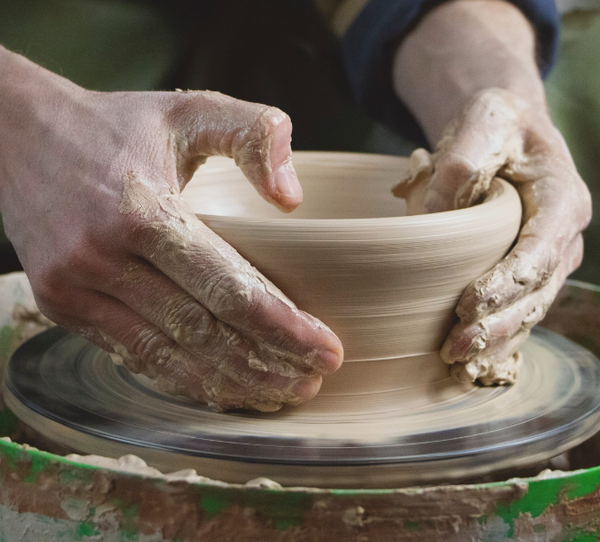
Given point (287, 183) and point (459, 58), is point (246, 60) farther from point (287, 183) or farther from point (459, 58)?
point (287, 183)

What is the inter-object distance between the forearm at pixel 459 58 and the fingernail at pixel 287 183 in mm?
715

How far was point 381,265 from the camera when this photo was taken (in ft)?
2.80

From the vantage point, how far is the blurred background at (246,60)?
68.6 inches

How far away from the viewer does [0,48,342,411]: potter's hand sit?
0.82 meters

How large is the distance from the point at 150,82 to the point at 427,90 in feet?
2.44

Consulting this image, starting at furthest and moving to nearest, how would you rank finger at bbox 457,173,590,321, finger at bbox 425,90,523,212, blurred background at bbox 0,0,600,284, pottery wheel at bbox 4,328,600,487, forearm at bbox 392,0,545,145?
1. blurred background at bbox 0,0,600,284
2. forearm at bbox 392,0,545,145
3. finger at bbox 425,90,523,212
4. finger at bbox 457,173,590,321
5. pottery wheel at bbox 4,328,600,487

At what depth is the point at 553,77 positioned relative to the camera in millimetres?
2611

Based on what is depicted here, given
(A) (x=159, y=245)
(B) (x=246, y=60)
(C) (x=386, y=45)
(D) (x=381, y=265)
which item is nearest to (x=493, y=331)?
(D) (x=381, y=265)

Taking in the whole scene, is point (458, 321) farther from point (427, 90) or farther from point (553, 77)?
point (553, 77)

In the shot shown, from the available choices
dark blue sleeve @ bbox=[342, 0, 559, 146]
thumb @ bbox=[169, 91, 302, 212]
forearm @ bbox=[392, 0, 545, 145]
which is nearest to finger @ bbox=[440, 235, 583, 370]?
thumb @ bbox=[169, 91, 302, 212]

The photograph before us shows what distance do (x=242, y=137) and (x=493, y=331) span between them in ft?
1.37

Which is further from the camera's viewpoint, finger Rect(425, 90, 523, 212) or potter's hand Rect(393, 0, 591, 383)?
finger Rect(425, 90, 523, 212)

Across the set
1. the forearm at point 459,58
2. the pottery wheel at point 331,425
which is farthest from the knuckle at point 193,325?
the forearm at point 459,58

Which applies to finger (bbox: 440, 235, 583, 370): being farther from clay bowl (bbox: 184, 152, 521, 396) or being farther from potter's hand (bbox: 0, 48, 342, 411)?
potter's hand (bbox: 0, 48, 342, 411)
